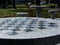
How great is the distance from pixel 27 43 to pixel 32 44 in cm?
10

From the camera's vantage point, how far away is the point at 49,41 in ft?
11.6

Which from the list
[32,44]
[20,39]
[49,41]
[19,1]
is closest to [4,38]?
[20,39]

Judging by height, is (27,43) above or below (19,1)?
above

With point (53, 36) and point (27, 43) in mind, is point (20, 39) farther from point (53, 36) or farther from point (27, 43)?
point (53, 36)

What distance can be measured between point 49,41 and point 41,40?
20 cm

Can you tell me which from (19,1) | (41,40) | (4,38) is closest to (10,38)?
(4,38)

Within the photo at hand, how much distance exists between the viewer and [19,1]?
38594 mm

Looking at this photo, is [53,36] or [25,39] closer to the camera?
[25,39]

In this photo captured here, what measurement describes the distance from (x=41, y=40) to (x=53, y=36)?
0.31 meters

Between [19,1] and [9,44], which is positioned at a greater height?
[9,44]

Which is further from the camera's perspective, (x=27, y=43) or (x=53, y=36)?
(x=53, y=36)

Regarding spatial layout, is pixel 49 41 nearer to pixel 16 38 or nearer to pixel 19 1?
pixel 16 38

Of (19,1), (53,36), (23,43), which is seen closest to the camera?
(23,43)

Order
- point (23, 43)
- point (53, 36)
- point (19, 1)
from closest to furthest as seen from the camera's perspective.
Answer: point (23, 43)
point (53, 36)
point (19, 1)
